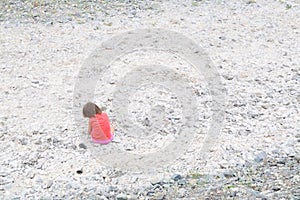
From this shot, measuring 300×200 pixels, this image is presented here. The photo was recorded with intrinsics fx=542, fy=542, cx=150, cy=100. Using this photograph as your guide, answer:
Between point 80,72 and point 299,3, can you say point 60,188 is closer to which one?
point 80,72

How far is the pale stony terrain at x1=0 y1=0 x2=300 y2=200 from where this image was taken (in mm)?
9781

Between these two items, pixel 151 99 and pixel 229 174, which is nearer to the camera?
pixel 229 174

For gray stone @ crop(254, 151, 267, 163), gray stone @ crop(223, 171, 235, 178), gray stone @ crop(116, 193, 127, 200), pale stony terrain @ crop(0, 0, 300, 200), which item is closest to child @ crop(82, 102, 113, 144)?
pale stony terrain @ crop(0, 0, 300, 200)

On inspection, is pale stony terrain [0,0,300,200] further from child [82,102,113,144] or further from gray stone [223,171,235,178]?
child [82,102,113,144]

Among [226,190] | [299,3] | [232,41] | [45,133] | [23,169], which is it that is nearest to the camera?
[226,190]

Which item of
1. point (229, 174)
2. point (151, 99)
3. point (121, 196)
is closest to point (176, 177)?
point (229, 174)

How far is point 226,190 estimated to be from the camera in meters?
9.26

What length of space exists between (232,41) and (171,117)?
463 centimetres

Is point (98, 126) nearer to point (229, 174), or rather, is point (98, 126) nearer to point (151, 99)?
point (151, 99)

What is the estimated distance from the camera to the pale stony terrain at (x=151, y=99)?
9781 millimetres

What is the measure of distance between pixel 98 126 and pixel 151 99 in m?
2.14

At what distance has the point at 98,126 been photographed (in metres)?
10.9

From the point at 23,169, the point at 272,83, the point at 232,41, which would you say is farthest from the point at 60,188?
the point at 232,41

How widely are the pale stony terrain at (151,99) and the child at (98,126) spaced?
0.23 m
